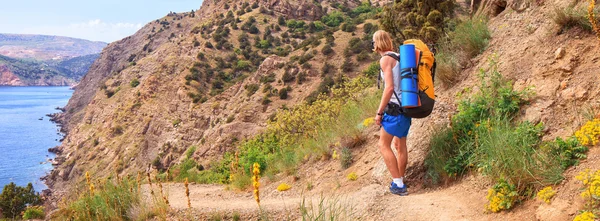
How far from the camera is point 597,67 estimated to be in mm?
4551

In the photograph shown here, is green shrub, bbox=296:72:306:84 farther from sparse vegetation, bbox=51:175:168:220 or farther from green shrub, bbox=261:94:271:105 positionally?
sparse vegetation, bbox=51:175:168:220

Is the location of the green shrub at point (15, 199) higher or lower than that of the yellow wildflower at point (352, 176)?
lower

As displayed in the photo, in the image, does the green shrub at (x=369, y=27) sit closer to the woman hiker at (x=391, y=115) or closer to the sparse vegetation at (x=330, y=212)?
the woman hiker at (x=391, y=115)

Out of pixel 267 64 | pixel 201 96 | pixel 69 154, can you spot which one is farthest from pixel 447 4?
pixel 69 154

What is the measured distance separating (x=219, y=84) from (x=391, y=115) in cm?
3857

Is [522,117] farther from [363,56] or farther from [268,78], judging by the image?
[268,78]

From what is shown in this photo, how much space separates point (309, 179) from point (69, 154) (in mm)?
51367

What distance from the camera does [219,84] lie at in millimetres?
41750

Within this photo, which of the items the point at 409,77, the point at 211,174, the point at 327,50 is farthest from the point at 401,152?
the point at 327,50

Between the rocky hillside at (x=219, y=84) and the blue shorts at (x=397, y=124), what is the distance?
1922 cm

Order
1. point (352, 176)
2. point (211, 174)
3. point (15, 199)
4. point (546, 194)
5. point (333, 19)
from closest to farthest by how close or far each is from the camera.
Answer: point (546, 194) < point (352, 176) < point (211, 174) < point (15, 199) < point (333, 19)

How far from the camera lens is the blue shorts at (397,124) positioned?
14.8 feet

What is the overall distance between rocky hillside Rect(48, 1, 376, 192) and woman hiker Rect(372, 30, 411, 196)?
19040 millimetres

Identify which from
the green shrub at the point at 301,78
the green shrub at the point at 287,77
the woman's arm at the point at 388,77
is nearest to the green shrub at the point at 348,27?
the green shrub at the point at 301,78
